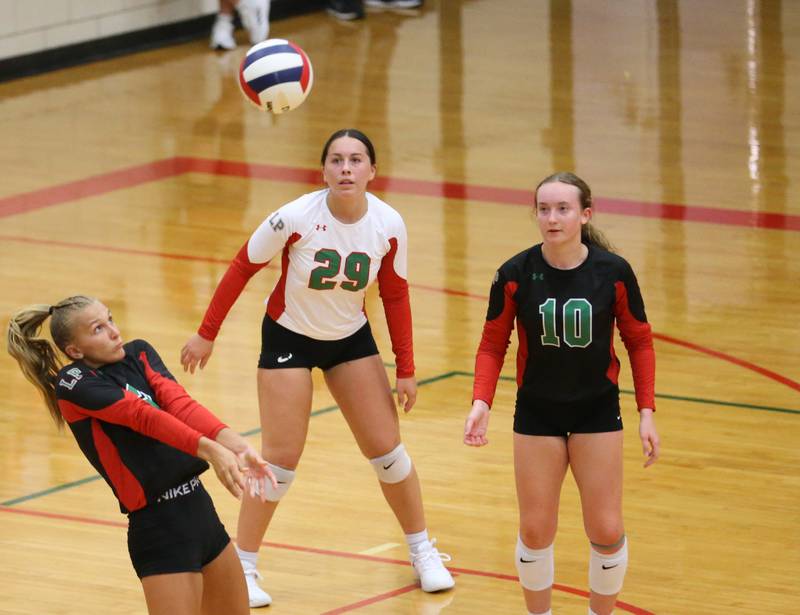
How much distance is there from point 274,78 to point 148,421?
3.58 m

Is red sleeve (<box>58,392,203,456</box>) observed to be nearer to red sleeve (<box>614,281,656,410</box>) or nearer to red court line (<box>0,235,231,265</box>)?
red sleeve (<box>614,281,656,410</box>)

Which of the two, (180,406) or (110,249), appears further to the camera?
(110,249)

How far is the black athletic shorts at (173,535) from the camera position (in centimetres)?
508

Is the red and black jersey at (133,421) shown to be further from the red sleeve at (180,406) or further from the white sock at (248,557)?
the white sock at (248,557)

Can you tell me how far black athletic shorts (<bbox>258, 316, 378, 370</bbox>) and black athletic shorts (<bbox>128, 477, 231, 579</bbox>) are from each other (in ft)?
4.17

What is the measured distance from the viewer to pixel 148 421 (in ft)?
16.1

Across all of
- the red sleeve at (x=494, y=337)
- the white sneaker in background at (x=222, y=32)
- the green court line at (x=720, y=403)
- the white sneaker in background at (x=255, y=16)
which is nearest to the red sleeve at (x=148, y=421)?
the red sleeve at (x=494, y=337)

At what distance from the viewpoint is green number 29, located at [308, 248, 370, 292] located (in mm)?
6297

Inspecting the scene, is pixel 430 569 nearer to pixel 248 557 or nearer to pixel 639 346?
pixel 248 557

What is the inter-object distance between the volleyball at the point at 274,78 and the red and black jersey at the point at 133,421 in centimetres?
317

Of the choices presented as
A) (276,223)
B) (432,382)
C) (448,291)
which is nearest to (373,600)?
(276,223)

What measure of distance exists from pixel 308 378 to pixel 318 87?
425 inches

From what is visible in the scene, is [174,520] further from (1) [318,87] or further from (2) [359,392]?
(1) [318,87]

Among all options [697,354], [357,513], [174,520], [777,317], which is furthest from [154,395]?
[777,317]
